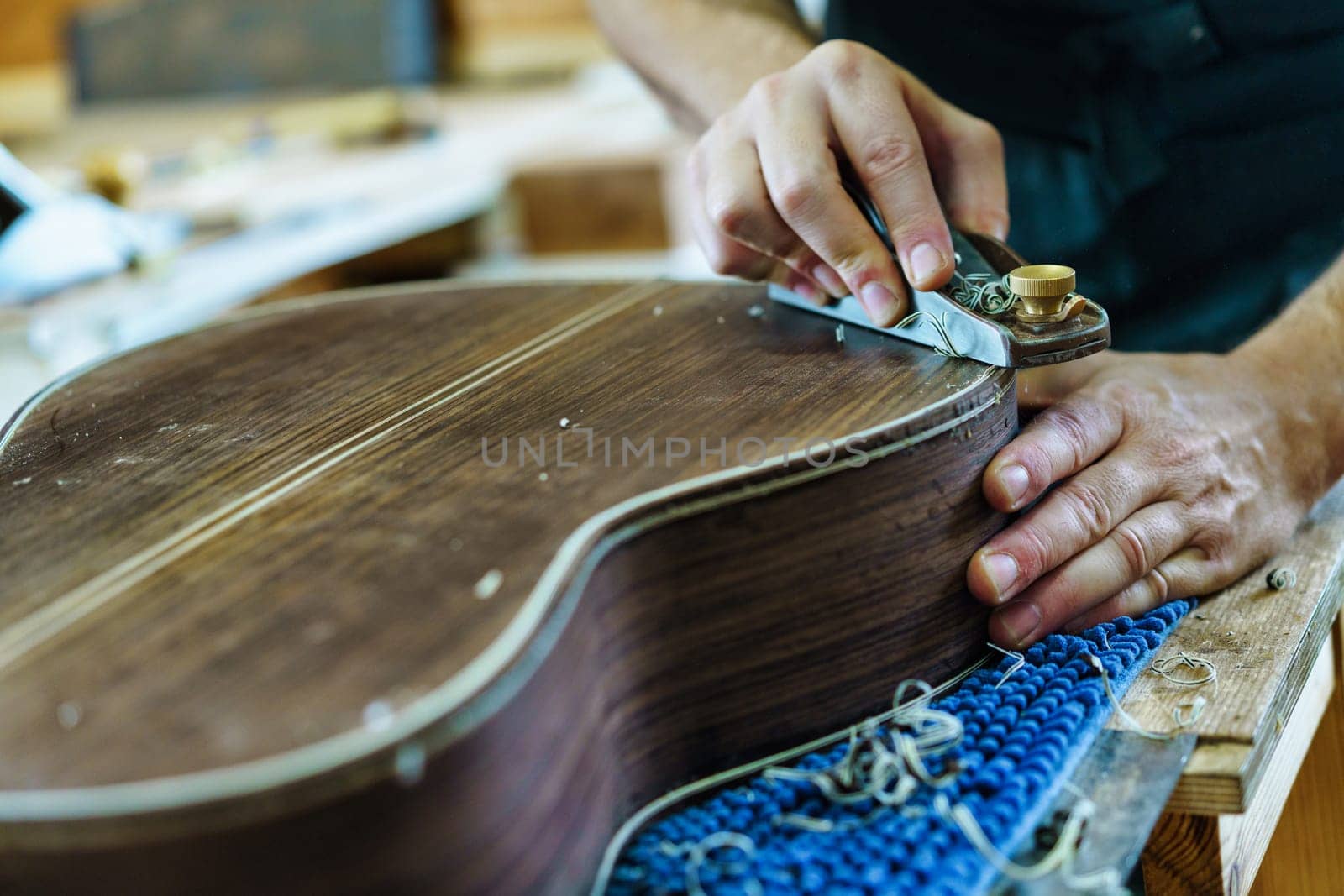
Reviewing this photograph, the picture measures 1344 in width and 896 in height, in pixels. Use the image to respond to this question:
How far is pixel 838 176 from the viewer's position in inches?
31.6

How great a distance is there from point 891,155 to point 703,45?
0.46 meters

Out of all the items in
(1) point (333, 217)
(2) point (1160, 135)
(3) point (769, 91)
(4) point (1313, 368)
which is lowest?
(1) point (333, 217)

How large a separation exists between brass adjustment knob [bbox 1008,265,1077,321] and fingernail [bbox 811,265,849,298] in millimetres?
143

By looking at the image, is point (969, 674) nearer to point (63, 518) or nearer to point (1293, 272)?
point (63, 518)

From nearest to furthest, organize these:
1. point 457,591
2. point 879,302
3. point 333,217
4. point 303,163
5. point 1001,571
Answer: point 457,591, point 1001,571, point 879,302, point 333,217, point 303,163

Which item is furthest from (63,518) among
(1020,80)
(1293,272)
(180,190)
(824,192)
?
(180,190)

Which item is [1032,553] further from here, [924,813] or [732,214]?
[732,214]

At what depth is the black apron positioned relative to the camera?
3.52 ft

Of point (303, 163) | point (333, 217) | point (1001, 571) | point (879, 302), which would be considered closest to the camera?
point (1001, 571)

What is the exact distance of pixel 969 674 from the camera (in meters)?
0.70

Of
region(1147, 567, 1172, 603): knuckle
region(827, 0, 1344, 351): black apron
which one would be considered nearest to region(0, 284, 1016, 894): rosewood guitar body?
region(1147, 567, 1172, 603): knuckle

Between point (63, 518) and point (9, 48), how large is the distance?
443cm

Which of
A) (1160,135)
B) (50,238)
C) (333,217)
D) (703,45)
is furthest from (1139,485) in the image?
(333,217)

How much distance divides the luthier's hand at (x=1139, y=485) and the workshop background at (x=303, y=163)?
23cm
